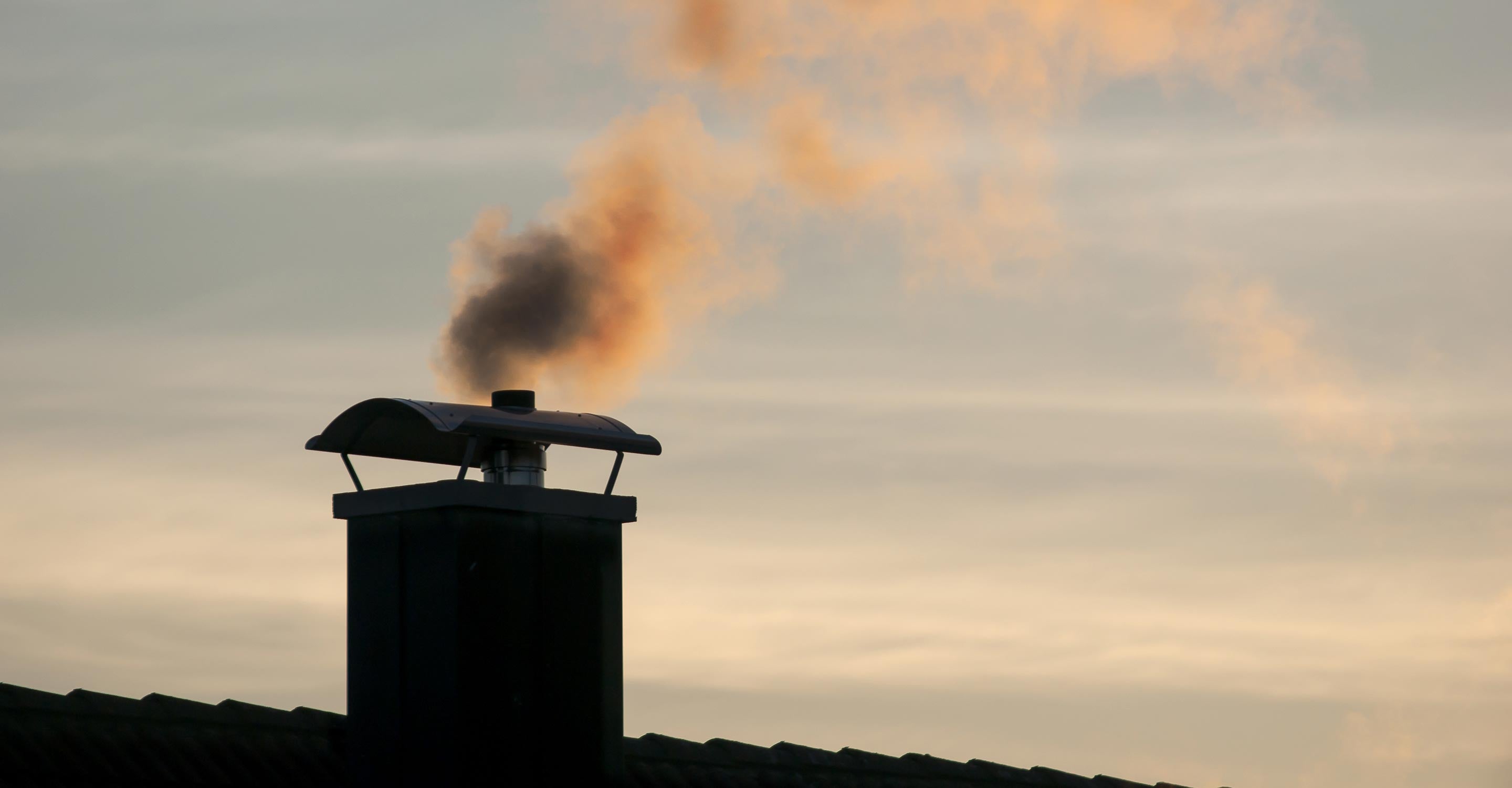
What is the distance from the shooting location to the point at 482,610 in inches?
435

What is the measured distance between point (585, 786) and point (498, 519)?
5.05 feet

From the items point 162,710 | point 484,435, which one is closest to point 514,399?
point 484,435

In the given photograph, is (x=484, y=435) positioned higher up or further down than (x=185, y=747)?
higher up

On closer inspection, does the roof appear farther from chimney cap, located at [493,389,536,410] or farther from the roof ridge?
chimney cap, located at [493,389,536,410]

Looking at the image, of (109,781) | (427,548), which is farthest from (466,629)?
(109,781)

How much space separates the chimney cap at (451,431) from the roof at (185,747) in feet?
4.97

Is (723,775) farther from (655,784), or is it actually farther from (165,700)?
(165,700)

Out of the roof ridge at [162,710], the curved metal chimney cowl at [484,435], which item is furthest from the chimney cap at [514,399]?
the roof ridge at [162,710]

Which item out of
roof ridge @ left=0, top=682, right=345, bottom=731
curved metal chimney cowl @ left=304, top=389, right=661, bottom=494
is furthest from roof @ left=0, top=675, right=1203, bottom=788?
curved metal chimney cowl @ left=304, top=389, right=661, bottom=494

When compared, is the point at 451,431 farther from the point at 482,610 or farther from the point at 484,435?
the point at 482,610

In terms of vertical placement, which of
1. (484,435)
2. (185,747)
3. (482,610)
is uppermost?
(484,435)

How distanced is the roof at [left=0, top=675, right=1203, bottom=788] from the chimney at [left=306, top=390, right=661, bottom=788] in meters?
0.32

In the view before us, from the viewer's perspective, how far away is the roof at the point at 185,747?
33.8 ft

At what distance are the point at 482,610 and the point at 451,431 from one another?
1012 mm
